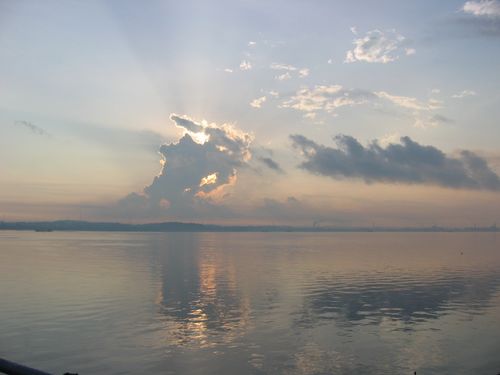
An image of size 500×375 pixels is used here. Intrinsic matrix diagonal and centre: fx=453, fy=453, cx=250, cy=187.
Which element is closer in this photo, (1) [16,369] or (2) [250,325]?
(1) [16,369]

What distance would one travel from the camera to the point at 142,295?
6894cm

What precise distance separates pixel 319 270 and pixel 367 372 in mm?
75809

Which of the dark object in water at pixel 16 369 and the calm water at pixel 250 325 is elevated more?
the dark object in water at pixel 16 369

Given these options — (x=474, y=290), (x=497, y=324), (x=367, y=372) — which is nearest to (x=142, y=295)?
(x=367, y=372)

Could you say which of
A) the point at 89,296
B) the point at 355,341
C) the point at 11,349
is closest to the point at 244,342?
the point at 355,341

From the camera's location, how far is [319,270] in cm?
10956

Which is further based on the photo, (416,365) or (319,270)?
(319,270)

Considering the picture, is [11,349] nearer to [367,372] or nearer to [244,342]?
[244,342]

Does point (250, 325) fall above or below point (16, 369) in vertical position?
below

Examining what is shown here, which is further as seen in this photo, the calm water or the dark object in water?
the calm water

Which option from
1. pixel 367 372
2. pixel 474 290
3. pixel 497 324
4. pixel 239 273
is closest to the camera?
pixel 367 372

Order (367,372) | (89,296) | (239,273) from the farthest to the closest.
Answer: (239,273) < (89,296) < (367,372)

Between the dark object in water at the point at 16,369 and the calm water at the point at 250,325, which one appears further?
the calm water at the point at 250,325

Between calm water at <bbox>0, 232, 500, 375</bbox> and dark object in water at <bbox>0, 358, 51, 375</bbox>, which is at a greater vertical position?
dark object in water at <bbox>0, 358, 51, 375</bbox>
